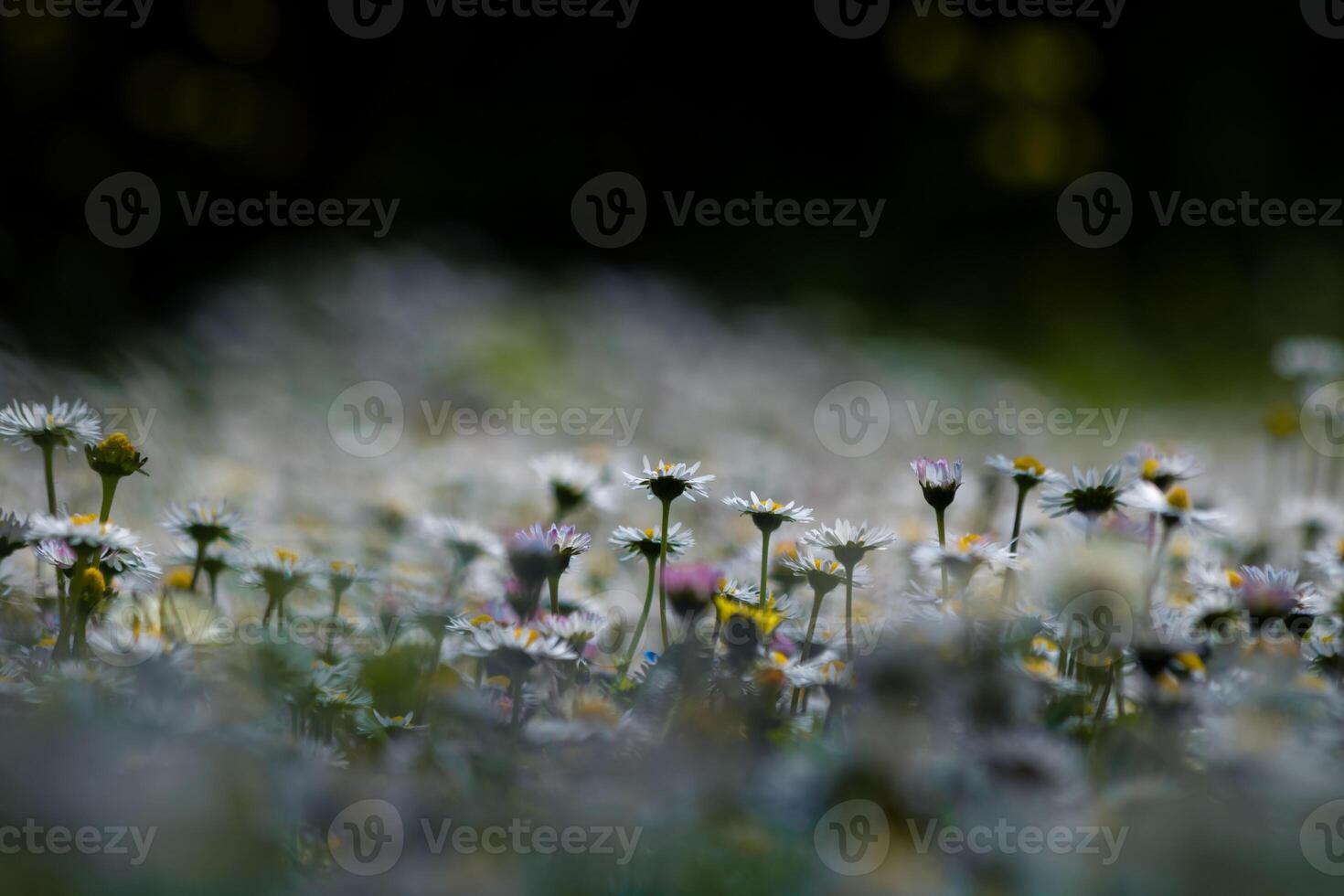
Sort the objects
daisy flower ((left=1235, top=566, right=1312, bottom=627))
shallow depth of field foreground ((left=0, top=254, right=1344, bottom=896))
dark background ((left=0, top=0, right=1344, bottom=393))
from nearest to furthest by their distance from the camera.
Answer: shallow depth of field foreground ((left=0, top=254, right=1344, bottom=896)) → daisy flower ((left=1235, top=566, right=1312, bottom=627)) → dark background ((left=0, top=0, right=1344, bottom=393))

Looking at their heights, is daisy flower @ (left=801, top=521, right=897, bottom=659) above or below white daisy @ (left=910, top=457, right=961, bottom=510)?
below

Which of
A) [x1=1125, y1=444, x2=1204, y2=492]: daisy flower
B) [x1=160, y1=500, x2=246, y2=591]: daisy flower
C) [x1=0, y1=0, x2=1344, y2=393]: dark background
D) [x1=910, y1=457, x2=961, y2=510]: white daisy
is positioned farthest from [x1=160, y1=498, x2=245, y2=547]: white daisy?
[x1=0, y1=0, x2=1344, y2=393]: dark background

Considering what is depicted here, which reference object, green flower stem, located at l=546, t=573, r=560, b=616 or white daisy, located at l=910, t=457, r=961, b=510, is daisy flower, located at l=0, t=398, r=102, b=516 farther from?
white daisy, located at l=910, t=457, r=961, b=510

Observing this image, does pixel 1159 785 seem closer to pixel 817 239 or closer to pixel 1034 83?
pixel 817 239

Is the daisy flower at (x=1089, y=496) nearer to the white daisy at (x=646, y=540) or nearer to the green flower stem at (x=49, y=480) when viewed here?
the white daisy at (x=646, y=540)

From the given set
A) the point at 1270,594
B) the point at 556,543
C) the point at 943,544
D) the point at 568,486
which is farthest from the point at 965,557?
the point at 568,486

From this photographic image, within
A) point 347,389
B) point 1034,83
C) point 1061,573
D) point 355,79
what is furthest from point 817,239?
point 1061,573

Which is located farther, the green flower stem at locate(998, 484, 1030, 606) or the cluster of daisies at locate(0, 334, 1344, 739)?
the green flower stem at locate(998, 484, 1030, 606)
